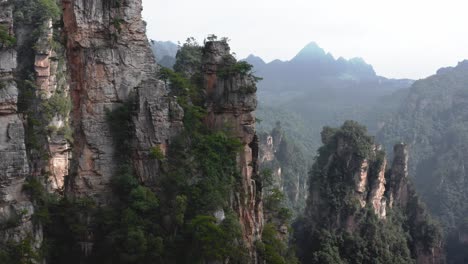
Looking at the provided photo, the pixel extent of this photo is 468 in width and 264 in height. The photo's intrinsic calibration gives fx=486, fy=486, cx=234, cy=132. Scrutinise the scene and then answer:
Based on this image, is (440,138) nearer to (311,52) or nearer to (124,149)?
(124,149)

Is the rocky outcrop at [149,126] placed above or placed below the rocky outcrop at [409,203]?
above

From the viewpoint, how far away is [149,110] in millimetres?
16484

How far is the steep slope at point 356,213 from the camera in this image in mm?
34406

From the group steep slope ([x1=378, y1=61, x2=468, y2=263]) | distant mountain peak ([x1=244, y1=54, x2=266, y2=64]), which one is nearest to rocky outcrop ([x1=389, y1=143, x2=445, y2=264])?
steep slope ([x1=378, y1=61, x2=468, y2=263])

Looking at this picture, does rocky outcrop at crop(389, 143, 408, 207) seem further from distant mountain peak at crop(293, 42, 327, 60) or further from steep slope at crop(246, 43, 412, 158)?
distant mountain peak at crop(293, 42, 327, 60)

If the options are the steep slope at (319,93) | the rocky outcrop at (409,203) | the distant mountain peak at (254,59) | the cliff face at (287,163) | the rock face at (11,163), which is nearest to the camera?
the rock face at (11,163)

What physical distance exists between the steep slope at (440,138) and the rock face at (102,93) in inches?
1543

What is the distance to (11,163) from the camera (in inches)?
546

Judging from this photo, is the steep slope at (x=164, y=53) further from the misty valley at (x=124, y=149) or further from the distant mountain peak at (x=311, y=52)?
the distant mountain peak at (x=311, y=52)

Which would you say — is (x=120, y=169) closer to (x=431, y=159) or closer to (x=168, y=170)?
(x=168, y=170)

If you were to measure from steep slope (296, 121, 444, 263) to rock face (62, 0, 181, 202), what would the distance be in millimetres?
19499

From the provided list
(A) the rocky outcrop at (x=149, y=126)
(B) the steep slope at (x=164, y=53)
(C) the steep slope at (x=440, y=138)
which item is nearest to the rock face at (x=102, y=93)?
(A) the rocky outcrop at (x=149, y=126)

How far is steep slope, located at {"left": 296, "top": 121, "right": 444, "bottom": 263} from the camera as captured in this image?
34.4 metres

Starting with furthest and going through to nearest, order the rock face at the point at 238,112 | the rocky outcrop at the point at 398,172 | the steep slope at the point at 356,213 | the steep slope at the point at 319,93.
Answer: the steep slope at the point at 319,93 < the rocky outcrop at the point at 398,172 < the steep slope at the point at 356,213 < the rock face at the point at 238,112
